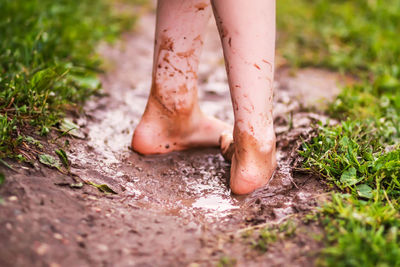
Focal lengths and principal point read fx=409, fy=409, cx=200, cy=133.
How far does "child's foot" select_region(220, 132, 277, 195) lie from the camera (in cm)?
157

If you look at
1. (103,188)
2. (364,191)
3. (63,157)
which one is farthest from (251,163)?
(63,157)

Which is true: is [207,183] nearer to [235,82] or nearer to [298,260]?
[235,82]

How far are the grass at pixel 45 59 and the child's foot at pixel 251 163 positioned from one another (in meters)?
0.83

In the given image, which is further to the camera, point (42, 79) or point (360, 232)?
Answer: point (42, 79)

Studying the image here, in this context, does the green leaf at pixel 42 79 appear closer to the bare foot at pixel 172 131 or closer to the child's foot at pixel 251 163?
the bare foot at pixel 172 131

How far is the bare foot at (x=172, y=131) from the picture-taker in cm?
192

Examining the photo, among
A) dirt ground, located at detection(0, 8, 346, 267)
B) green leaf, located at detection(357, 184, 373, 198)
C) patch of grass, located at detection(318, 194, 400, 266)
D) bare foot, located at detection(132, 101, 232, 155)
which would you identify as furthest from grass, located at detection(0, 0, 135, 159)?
green leaf, located at detection(357, 184, 373, 198)

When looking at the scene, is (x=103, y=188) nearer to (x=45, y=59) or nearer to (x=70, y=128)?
(x=70, y=128)

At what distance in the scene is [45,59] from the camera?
7.83ft

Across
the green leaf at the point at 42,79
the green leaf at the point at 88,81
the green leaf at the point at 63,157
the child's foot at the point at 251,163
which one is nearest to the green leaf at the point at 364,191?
the child's foot at the point at 251,163

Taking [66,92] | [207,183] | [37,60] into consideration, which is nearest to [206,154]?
[207,183]

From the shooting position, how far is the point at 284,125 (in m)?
2.19

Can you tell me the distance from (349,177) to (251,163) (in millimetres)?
375

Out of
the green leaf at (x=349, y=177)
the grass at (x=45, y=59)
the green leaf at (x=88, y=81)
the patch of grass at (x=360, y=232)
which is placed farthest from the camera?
the green leaf at (x=88, y=81)
